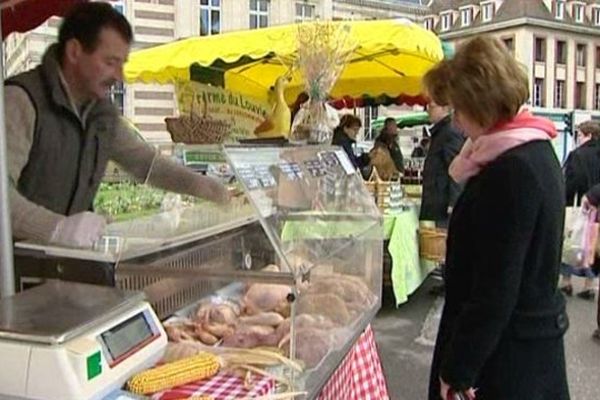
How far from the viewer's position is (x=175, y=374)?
128 cm

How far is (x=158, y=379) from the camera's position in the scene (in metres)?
1.21

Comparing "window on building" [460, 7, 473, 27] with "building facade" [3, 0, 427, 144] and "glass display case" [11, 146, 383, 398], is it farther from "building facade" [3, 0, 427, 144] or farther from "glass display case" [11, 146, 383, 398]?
"glass display case" [11, 146, 383, 398]

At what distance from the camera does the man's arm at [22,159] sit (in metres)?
1.59

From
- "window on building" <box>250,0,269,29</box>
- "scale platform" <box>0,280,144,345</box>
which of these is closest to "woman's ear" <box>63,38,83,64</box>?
"scale platform" <box>0,280,144,345</box>

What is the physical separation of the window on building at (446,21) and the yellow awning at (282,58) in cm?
2930

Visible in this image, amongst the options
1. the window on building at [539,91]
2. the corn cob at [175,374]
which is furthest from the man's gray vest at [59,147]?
the window on building at [539,91]

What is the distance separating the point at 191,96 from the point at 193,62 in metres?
0.28

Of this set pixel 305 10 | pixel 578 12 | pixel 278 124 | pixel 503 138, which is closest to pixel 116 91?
pixel 278 124

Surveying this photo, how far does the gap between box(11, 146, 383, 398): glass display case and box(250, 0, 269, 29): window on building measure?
47.6 ft

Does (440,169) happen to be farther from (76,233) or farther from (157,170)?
(76,233)

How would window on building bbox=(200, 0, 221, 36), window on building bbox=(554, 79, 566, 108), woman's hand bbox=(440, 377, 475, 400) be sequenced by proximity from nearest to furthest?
woman's hand bbox=(440, 377, 475, 400), window on building bbox=(200, 0, 221, 36), window on building bbox=(554, 79, 566, 108)

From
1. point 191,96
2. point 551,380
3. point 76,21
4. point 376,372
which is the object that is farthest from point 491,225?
point 191,96

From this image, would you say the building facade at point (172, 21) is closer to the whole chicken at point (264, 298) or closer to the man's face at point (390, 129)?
the man's face at point (390, 129)

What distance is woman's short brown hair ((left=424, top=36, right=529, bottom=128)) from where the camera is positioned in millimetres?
1635
